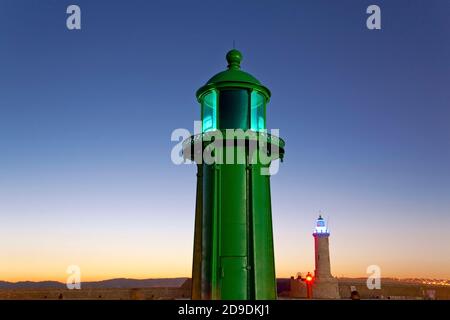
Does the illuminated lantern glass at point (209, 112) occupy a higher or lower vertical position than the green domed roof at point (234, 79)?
lower

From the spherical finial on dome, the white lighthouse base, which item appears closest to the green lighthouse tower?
the spherical finial on dome

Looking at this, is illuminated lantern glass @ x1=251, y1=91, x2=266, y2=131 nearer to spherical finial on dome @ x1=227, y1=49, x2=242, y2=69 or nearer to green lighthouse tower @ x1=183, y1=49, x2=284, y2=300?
green lighthouse tower @ x1=183, y1=49, x2=284, y2=300

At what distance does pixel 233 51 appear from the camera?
59.8 ft

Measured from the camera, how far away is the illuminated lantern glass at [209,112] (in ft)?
58.3

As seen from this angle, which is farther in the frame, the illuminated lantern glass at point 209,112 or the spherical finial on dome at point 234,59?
the spherical finial on dome at point 234,59

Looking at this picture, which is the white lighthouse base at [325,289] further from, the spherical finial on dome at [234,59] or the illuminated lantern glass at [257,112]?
the spherical finial on dome at [234,59]

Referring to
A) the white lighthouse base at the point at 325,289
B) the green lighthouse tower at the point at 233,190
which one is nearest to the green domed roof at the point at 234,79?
the green lighthouse tower at the point at 233,190

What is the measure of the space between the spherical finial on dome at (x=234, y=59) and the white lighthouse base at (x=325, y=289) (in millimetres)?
28386

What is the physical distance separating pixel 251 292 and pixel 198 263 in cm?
269

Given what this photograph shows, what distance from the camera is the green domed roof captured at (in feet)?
56.2

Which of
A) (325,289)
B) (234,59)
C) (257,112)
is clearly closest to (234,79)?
(234,59)

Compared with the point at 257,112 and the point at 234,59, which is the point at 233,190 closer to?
the point at 257,112
